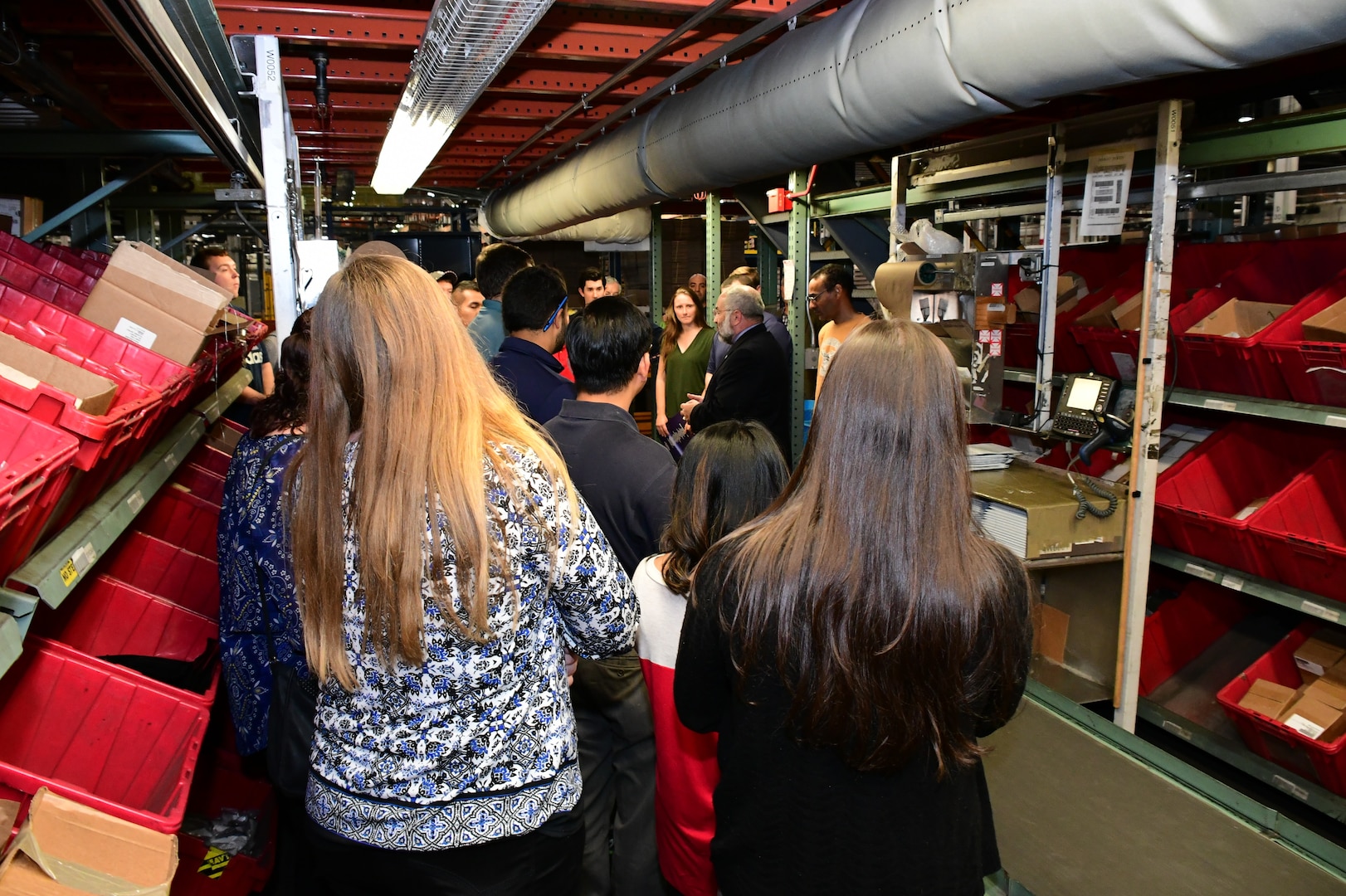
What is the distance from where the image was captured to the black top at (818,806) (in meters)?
1.33

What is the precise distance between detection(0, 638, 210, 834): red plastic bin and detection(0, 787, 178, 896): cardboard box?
0.13m

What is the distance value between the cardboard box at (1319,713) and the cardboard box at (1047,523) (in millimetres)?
690

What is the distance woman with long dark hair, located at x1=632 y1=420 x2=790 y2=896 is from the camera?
1.86 metres

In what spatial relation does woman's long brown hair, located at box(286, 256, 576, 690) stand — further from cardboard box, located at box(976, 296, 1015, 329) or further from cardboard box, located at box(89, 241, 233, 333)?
cardboard box, located at box(976, 296, 1015, 329)

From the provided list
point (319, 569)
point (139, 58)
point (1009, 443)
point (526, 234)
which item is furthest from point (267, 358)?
point (319, 569)

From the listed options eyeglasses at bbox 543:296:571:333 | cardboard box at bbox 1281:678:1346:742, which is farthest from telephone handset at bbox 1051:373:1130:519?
eyeglasses at bbox 543:296:571:333

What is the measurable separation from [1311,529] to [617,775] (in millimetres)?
2282

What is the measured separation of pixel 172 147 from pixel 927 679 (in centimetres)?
345

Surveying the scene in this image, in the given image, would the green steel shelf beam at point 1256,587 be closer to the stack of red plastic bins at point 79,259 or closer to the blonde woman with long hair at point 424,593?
the blonde woman with long hair at point 424,593

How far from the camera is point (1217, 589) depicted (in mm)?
3533

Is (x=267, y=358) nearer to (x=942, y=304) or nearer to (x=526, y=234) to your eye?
(x=526, y=234)

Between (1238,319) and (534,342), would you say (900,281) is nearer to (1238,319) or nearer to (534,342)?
(1238,319)

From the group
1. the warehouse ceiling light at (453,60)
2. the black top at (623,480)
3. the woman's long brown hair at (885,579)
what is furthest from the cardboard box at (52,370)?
the warehouse ceiling light at (453,60)

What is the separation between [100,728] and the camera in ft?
6.20
